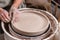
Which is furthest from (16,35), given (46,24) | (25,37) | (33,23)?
(46,24)

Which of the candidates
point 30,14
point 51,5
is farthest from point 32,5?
point 30,14

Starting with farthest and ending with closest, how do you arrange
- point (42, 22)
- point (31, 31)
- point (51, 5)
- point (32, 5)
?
point (32, 5) < point (51, 5) < point (42, 22) < point (31, 31)

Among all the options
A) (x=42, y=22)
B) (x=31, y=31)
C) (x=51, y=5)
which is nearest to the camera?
(x=31, y=31)

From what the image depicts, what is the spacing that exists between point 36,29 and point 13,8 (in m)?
0.33

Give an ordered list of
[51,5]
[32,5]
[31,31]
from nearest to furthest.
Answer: [31,31], [51,5], [32,5]

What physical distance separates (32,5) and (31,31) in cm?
90

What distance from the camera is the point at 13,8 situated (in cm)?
134

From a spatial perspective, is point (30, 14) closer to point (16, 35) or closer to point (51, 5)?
point (16, 35)

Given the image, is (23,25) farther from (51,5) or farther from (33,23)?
(51,5)

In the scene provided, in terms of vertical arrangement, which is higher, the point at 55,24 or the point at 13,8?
the point at 13,8

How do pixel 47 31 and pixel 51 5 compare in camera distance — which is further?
pixel 51 5

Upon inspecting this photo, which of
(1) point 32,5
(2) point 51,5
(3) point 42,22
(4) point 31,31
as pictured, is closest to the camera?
(4) point 31,31

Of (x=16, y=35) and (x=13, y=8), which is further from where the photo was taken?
(x=13, y=8)

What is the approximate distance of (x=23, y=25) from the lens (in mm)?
1217
